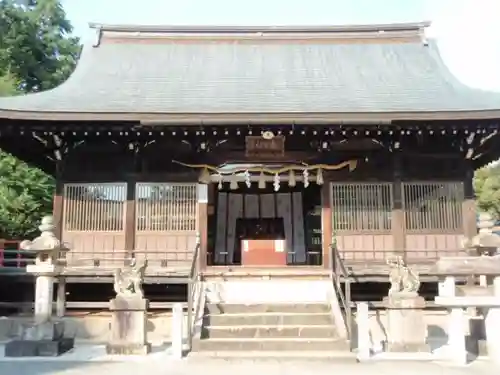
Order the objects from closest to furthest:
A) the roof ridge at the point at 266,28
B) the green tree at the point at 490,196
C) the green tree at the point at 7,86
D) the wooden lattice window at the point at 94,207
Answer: the wooden lattice window at the point at 94,207 → the roof ridge at the point at 266,28 → the green tree at the point at 7,86 → the green tree at the point at 490,196

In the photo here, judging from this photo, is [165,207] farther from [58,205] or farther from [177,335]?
[177,335]

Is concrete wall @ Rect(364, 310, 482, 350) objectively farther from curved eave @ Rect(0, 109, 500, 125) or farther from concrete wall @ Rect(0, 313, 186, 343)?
concrete wall @ Rect(0, 313, 186, 343)

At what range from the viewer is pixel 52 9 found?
3491 centimetres

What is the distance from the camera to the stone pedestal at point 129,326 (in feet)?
26.2

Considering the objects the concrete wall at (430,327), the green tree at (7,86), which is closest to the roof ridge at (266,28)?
the green tree at (7,86)

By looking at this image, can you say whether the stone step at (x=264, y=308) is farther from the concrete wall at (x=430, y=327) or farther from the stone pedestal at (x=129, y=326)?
the stone pedestal at (x=129, y=326)

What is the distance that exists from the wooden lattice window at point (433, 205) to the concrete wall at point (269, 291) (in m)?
2.62

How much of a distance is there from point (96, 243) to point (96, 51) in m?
6.67

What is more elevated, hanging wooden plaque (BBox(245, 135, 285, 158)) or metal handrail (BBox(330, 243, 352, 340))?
hanging wooden plaque (BBox(245, 135, 285, 158))

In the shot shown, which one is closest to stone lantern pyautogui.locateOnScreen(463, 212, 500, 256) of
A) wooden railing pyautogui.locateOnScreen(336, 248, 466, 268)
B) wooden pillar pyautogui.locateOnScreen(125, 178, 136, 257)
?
wooden railing pyautogui.locateOnScreen(336, 248, 466, 268)

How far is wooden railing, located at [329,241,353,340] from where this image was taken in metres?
8.07

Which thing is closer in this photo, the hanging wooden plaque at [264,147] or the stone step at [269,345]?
the stone step at [269,345]

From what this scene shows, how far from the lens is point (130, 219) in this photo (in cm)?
1079

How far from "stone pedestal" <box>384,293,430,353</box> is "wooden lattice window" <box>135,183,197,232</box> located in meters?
4.71
